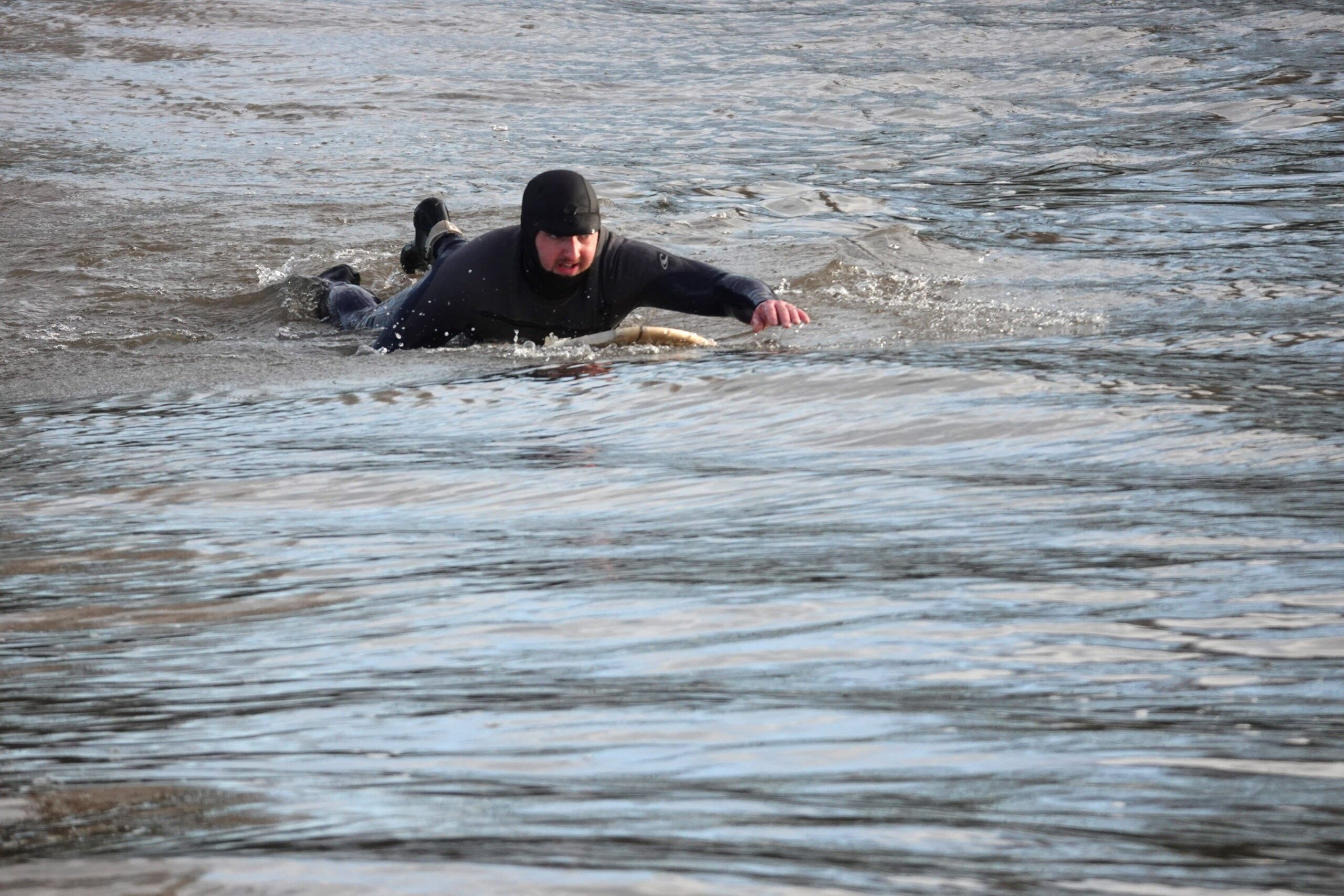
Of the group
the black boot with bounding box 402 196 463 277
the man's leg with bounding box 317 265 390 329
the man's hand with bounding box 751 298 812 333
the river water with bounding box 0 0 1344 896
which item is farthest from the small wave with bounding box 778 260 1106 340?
the man's leg with bounding box 317 265 390 329

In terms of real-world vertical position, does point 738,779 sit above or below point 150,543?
→ above

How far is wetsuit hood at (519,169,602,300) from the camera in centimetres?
659

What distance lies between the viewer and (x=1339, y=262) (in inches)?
303

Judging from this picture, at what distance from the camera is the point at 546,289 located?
6848mm

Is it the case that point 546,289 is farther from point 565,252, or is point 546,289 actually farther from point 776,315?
point 776,315

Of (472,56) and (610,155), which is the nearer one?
(610,155)

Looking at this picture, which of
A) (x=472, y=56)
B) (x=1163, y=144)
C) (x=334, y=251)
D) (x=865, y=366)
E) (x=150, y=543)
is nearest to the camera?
(x=150, y=543)

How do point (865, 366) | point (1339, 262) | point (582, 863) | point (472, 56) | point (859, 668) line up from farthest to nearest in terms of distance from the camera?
point (472, 56) → point (1339, 262) → point (865, 366) → point (859, 668) → point (582, 863)

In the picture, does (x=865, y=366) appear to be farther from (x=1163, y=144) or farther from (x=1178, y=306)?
(x=1163, y=144)

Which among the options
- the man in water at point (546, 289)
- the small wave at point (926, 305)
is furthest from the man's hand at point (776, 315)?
the small wave at point (926, 305)

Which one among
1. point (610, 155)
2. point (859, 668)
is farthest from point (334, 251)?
point (859, 668)

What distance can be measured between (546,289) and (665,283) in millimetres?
500

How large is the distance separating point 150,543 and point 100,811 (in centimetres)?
166

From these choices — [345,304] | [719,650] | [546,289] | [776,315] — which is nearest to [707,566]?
[719,650]
